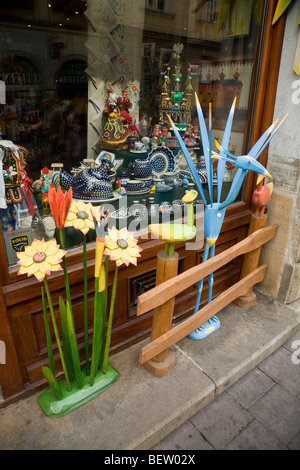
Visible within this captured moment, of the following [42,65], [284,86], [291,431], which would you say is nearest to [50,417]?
[291,431]

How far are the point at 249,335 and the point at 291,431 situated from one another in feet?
2.14

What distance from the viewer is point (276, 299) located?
2674mm

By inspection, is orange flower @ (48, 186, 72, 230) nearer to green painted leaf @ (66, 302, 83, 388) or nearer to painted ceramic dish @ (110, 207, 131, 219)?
green painted leaf @ (66, 302, 83, 388)

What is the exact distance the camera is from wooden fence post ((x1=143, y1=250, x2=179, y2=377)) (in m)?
1.71

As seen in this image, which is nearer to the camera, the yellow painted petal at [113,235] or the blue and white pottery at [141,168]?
the yellow painted petal at [113,235]

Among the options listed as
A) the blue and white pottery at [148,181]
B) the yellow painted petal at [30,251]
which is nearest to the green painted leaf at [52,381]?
the yellow painted petal at [30,251]

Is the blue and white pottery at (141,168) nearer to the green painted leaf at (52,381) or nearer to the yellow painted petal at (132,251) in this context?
the yellow painted petal at (132,251)

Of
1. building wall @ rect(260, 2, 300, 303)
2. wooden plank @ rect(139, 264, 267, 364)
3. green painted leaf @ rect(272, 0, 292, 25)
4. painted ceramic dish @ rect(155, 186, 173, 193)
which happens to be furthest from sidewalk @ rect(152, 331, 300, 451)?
green painted leaf @ rect(272, 0, 292, 25)

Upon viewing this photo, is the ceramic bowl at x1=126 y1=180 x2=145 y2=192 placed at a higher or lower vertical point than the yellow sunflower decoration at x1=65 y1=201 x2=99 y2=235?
lower

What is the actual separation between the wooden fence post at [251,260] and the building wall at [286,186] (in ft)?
0.56

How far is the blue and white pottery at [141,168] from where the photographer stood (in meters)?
2.41

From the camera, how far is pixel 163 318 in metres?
1.82

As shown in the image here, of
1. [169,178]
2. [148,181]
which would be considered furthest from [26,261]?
[169,178]
